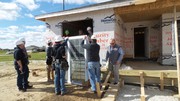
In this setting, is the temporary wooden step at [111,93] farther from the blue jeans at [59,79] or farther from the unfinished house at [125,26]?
the blue jeans at [59,79]

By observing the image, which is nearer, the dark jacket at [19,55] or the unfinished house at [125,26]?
the dark jacket at [19,55]

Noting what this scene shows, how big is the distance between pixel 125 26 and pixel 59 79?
22.5 ft

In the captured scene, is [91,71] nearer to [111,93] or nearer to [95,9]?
[111,93]

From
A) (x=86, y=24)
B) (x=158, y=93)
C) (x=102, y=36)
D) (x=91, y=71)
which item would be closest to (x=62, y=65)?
(x=91, y=71)

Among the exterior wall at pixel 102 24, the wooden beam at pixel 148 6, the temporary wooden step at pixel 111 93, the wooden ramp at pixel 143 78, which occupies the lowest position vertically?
the temporary wooden step at pixel 111 93

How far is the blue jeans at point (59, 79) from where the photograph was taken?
6055 millimetres

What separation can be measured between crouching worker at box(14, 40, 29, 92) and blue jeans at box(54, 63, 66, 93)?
141 cm

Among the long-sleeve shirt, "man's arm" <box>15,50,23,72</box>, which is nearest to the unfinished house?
the long-sleeve shirt

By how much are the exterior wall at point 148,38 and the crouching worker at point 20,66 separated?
267 inches

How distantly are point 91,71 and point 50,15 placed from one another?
4.32m

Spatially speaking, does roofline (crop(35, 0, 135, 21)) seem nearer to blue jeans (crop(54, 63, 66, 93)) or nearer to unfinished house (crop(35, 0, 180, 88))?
unfinished house (crop(35, 0, 180, 88))

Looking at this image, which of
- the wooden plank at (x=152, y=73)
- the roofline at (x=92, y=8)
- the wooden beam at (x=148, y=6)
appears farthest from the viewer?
the roofline at (x=92, y=8)

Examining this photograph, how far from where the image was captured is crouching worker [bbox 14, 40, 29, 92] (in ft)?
21.4

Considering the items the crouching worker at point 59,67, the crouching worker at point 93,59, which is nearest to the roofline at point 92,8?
the crouching worker at point 93,59
